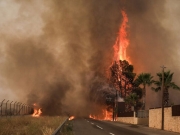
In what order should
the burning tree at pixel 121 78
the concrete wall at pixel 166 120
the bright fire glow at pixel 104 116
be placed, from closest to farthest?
the concrete wall at pixel 166 120 → the bright fire glow at pixel 104 116 → the burning tree at pixel 121 78

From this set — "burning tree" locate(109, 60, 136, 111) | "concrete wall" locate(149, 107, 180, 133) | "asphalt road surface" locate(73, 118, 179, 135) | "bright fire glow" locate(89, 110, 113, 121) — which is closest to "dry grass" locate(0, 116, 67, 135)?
"asphalt road surface" locate(73, 118, 179, 135)

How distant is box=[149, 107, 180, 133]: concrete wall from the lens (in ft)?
117

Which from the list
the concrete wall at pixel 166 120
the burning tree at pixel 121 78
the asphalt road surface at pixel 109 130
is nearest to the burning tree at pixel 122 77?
the burning tree at pixel 121 78

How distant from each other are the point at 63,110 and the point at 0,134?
88273mm

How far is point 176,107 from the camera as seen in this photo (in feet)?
116

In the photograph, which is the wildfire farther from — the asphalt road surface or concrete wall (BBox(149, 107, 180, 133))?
the asphalt road surface

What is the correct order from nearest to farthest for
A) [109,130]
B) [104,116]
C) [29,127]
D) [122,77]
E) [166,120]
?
[29,127], [109,130], [166,120], [104,116], [122,77]

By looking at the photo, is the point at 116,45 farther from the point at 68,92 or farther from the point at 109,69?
the point at 68,92

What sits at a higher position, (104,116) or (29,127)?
(29,127)

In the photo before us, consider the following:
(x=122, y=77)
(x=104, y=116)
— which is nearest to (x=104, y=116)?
(x=104, y=116)

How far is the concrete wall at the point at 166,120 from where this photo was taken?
3559 centimetres

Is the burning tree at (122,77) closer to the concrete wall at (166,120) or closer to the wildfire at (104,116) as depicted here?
the wildfire at (104,116)

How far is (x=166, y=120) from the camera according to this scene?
4009cm

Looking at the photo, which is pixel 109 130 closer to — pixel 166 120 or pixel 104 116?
pixel 166 120
